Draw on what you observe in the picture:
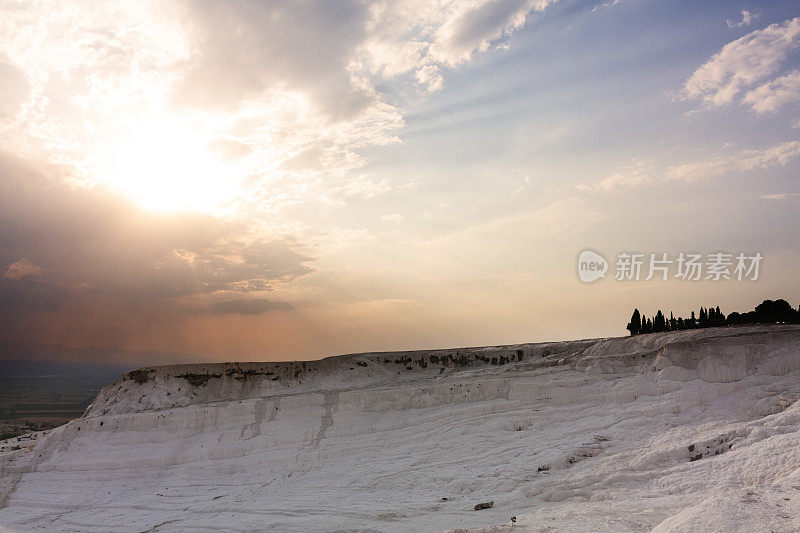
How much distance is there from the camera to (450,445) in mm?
25594

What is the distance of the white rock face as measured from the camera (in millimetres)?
15852

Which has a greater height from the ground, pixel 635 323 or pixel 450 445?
pixel 635 323

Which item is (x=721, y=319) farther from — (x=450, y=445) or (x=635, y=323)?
(x=450, y=445)

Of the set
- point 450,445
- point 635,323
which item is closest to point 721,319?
point 635,323

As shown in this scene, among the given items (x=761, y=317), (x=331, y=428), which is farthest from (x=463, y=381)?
(x=761, y=317)

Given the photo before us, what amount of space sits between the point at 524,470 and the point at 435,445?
660 cm

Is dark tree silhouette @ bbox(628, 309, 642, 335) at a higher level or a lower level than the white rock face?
higher

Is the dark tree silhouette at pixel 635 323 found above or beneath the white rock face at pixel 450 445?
above

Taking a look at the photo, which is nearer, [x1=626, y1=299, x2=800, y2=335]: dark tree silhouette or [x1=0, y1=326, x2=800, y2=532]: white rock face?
[x1=0, y1=326, x2=800, y2=532]: white rock face

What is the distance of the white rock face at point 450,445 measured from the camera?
15.9 m

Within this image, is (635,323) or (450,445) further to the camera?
(635,323)

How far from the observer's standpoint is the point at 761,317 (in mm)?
34125

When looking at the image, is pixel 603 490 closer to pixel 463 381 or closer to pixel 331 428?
pixel 463 381

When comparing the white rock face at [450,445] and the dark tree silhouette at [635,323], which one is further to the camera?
the dark tree silhouette at [635,323]
